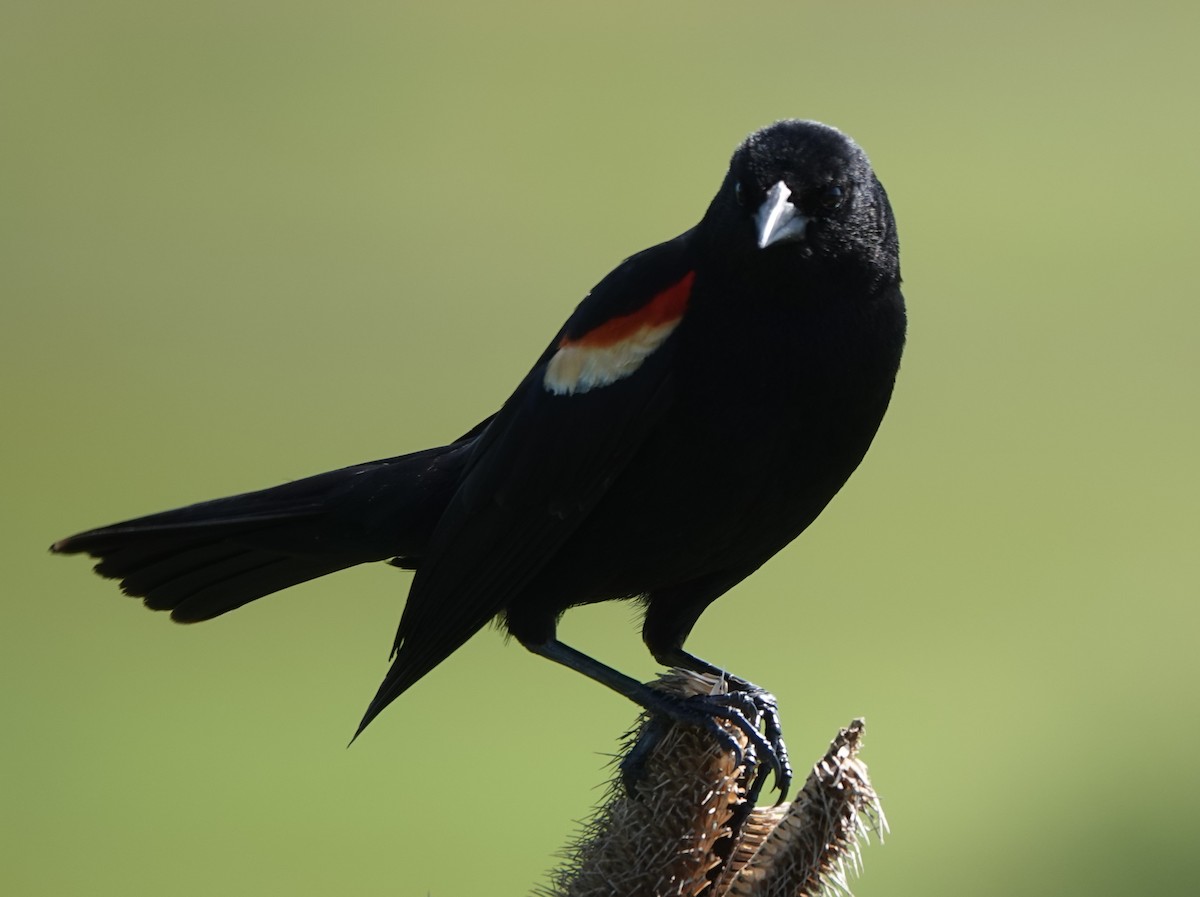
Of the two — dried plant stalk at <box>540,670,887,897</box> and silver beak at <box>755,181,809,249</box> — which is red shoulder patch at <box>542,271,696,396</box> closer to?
silver beak at <box>755,181,809,249</box>

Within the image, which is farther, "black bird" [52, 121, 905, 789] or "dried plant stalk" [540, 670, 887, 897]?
"black bird" [52, 121, 905, 789]

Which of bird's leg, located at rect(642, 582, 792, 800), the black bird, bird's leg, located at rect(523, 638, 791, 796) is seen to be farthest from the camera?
bird's leg, located at rect(642, 582, 792, 800)

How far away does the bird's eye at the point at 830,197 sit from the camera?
232 cm

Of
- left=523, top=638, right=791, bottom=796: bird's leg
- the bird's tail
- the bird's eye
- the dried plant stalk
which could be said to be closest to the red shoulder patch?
the bird's eye

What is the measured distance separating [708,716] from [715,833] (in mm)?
192

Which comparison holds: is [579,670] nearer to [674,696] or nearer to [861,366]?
[674,696]

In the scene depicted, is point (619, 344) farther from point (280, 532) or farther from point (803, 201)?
point (280, 532)

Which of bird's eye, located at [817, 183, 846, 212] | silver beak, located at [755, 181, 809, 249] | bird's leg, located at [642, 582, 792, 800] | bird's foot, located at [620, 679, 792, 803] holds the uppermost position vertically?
bird's eye, located at [817, 183, 846, 212]

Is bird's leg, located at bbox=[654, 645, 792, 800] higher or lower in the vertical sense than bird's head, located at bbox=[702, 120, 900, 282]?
lower

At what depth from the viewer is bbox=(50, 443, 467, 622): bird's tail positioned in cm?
290

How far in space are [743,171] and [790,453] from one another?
531 mm

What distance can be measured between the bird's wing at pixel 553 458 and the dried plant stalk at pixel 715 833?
0.72 m

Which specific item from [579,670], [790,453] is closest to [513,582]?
[579,670]

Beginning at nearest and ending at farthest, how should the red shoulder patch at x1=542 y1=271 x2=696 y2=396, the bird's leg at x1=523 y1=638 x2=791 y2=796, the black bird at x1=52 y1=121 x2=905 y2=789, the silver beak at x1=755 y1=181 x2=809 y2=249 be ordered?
the bird's leg at x1=523 y1=638 x2=791 y2=796 → the silver beak at x1=755 y1=181 x2=809 y2=249 → the black bird at x1=52 y1=121 x2=905 y2=789 → the red shoulder patch at x1=542 y1=271 x2=696 y2=396
